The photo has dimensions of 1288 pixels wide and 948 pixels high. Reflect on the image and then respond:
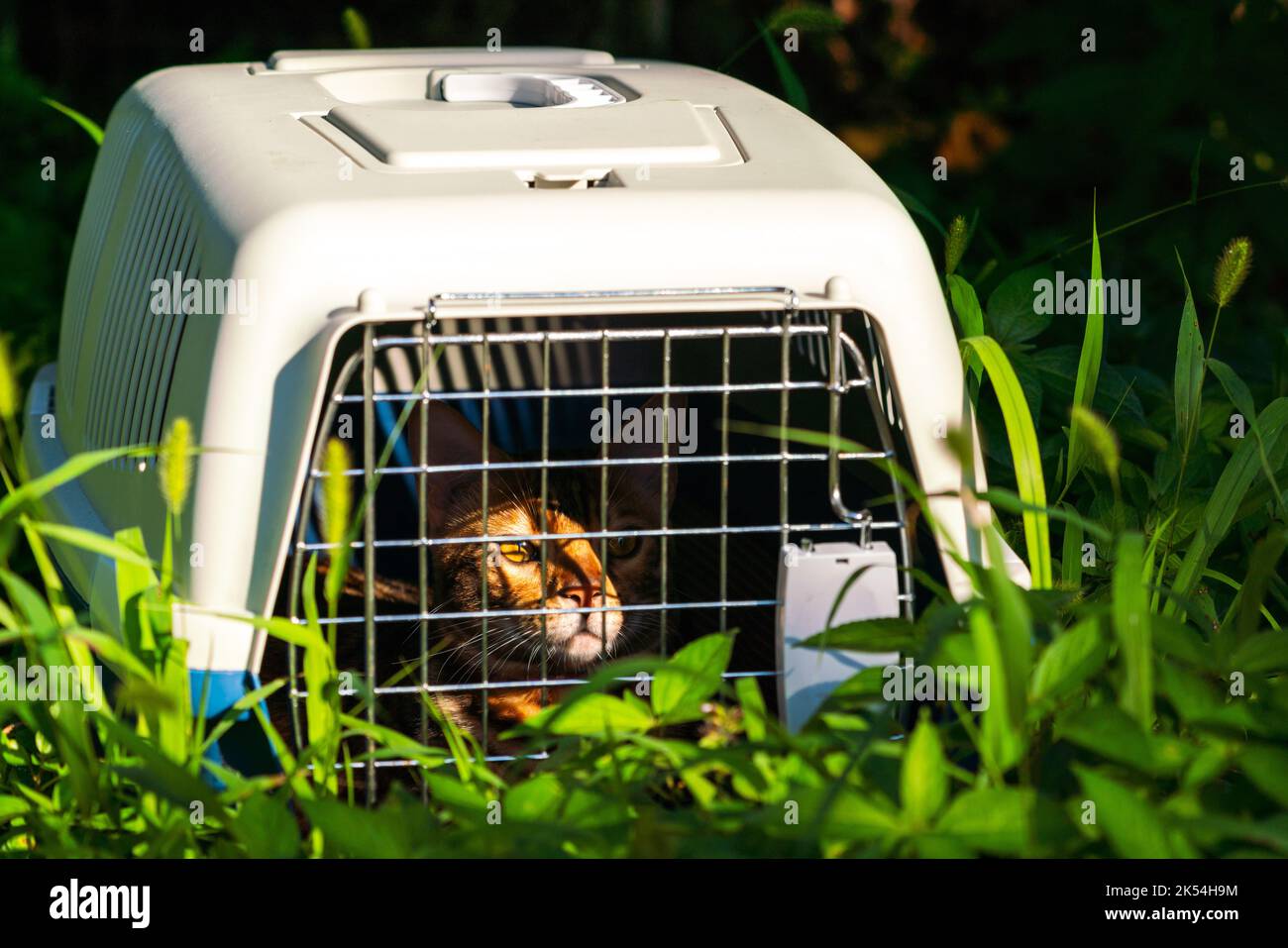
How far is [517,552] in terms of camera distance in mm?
2008

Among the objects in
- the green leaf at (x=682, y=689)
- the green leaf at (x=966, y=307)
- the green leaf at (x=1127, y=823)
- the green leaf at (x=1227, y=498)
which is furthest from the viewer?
the green leaf at (x=966, y=307)

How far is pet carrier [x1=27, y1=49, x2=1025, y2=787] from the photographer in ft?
4.79

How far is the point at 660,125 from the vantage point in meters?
1.79

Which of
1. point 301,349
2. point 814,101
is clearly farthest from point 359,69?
point 814,101

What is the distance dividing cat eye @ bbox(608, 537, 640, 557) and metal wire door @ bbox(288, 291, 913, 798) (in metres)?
0.02

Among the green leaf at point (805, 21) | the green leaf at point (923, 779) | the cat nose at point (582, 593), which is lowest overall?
the green leaf at point (923, 779)

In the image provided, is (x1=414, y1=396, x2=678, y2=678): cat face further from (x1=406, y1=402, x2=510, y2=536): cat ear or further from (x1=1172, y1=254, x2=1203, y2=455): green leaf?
(x1=1172, y1=254, x2=1203, y2=455): green leaf

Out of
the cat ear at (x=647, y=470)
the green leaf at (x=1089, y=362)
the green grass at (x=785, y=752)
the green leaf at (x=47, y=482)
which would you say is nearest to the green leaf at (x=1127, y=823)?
the green grass at (x=785, y=752)

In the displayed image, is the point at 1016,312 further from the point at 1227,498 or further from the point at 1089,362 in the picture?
the point at 1227,498

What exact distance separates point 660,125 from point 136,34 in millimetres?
3241

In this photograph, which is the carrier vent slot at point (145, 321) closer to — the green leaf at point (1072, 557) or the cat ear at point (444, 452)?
the cat ear at point (444, 452)

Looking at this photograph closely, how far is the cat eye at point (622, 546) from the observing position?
2100mm

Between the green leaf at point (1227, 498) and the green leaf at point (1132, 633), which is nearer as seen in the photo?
the green leaf at point (1132, 633)
